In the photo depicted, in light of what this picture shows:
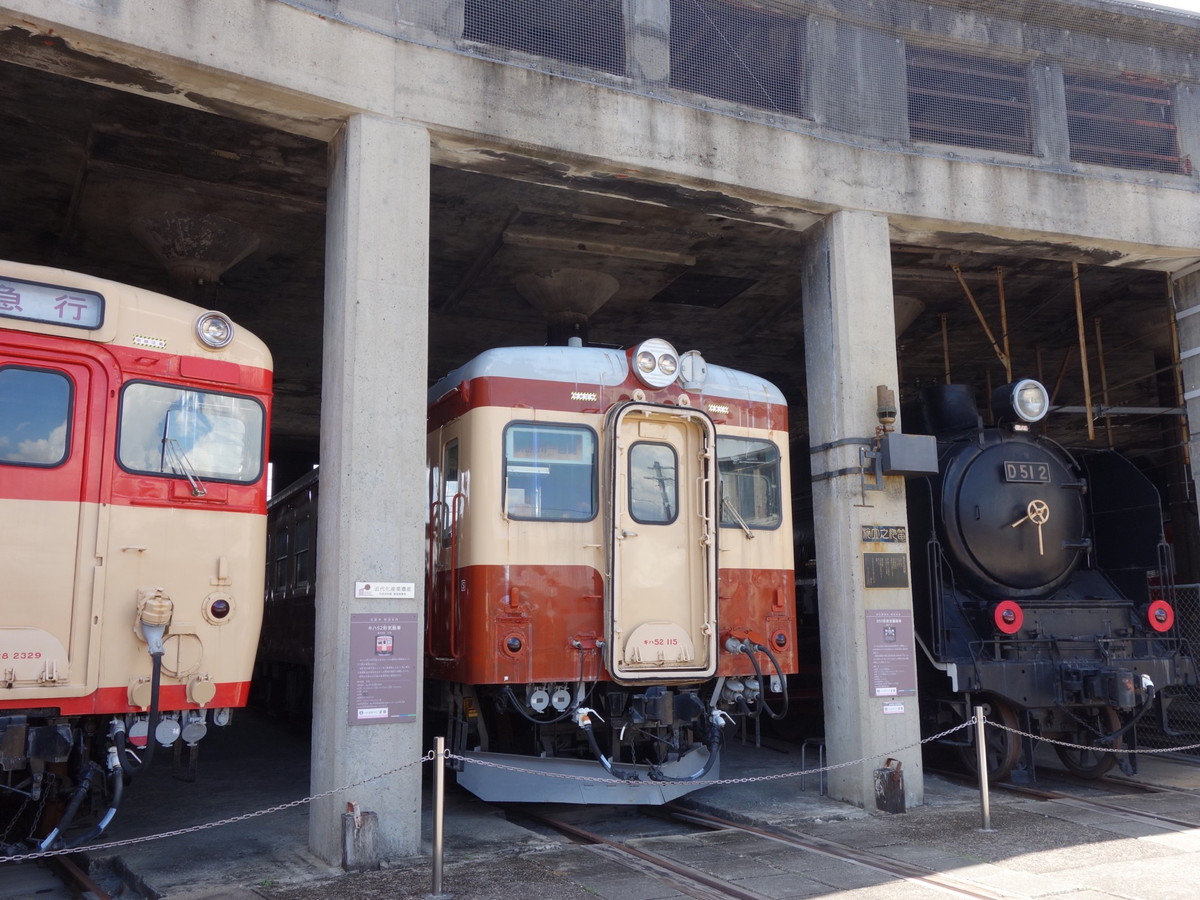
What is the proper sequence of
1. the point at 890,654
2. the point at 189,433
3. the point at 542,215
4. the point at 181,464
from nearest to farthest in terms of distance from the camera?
the point at 181,464
the point at 189,433
the point at 890,654
the point at 542,215

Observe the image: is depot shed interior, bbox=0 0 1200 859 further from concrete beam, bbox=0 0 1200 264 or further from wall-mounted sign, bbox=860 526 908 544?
wall-mounted sign, bbox=860 526 908 544

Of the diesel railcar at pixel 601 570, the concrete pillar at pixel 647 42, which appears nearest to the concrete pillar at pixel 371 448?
the diesel railcar at pixel 601 570

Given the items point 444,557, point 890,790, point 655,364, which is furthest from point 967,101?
point 444,557

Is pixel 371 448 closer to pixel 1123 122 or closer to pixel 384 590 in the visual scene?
pixel 384 590

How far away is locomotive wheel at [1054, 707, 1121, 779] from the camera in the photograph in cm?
1002

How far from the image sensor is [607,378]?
847cm

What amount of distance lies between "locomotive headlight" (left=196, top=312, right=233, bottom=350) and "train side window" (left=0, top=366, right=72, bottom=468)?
89cm

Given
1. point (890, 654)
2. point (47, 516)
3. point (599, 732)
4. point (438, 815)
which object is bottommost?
point (438, 815)

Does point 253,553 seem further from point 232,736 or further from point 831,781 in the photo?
point 232,736

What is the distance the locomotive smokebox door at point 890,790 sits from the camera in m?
8.65

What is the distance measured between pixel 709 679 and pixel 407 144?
15.7 ft

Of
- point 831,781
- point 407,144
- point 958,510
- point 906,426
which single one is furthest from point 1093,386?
point 407,144

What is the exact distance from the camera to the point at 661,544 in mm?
8305

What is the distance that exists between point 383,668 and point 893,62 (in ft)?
24.7
